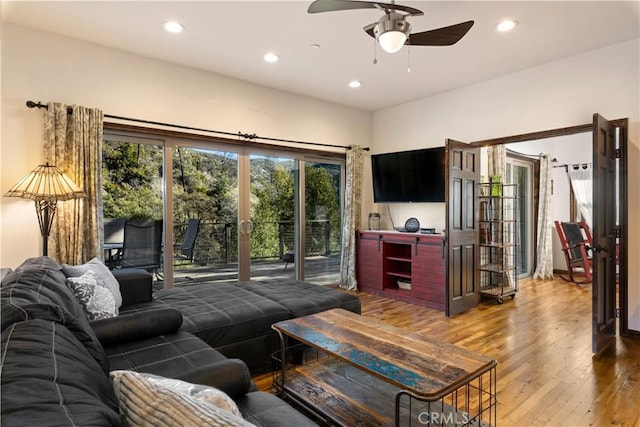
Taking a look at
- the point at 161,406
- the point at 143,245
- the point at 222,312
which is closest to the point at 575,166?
the point at 222,312

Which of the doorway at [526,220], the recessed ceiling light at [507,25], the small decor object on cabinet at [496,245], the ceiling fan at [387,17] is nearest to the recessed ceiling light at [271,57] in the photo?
the ceiling fan at [387,17]

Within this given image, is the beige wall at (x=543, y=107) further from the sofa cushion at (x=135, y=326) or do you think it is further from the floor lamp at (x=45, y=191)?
the floor lamp at (x=45, y=191)

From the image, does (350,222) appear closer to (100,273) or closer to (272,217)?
(272,217)

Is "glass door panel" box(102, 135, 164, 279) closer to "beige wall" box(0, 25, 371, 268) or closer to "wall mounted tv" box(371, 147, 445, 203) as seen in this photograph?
"beige wall" box(0, 25, 371, 268)

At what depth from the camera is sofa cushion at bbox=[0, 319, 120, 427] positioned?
62cm

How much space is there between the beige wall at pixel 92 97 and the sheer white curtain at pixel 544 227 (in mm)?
4705

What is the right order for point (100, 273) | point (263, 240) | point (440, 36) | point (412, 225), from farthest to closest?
1. point (412, 225)
2. point (263, 240)
3. point (440, 36)
4. point (100, 273)

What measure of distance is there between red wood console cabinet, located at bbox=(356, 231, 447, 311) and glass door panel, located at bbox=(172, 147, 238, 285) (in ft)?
6.52

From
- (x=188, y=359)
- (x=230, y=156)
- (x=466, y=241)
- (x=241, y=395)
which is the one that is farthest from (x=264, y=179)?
(x=241, y=395)

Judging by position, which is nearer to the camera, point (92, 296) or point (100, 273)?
point (92, 296)

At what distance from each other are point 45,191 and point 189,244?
1.57 m

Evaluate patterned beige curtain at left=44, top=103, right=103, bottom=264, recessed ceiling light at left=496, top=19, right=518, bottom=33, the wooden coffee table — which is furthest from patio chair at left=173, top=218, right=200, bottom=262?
recessed ceiling light at left=496, top=19, right=518, bottom=33

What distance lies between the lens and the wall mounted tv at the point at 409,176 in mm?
4712

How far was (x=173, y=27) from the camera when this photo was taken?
10.0 feet
